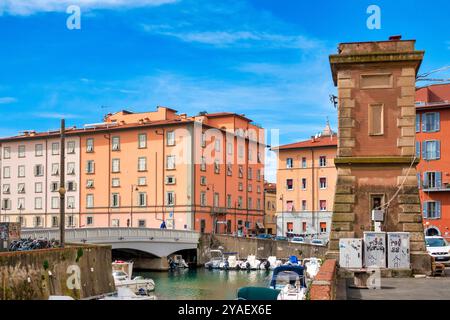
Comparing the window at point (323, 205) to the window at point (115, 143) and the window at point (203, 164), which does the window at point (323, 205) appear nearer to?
the window at point (203, 164)

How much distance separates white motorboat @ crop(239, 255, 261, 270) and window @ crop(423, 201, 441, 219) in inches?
736

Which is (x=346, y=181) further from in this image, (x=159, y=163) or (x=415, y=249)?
(x=159, y=163)

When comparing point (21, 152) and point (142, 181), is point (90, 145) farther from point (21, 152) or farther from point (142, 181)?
point (21, 152)

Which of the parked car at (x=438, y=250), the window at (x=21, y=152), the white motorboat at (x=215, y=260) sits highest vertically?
the window at (x=21, y=152)

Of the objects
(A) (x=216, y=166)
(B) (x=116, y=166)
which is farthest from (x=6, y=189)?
(A) (x=216, y=166)

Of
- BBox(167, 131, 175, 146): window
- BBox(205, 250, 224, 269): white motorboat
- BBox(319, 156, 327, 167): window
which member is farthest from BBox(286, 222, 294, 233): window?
BBox(167, 131, 175, 146): window

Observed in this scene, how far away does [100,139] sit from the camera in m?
89.6

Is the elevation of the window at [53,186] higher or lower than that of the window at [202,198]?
higher

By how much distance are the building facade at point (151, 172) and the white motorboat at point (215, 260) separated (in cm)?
678

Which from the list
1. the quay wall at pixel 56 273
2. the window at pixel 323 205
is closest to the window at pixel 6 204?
the window at pixel 323 205

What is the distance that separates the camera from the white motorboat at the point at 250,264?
70.4 meters

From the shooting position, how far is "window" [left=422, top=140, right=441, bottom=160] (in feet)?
217

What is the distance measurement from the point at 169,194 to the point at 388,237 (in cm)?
6154
